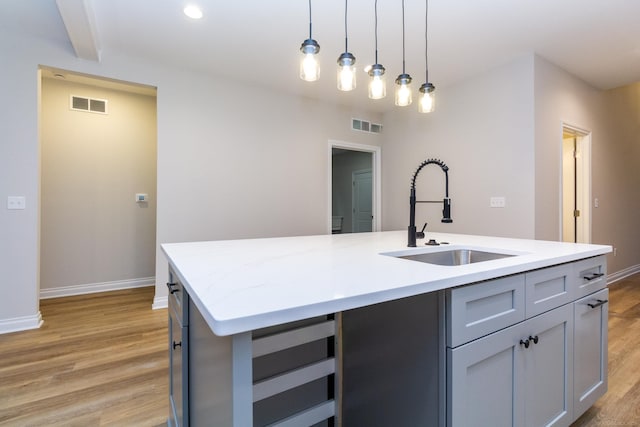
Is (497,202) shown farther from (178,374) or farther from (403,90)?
(178,374)

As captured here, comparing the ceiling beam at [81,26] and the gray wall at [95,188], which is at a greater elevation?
the ceiling beam at [81,26]

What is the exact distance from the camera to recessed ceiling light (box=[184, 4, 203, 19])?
2.44 meters

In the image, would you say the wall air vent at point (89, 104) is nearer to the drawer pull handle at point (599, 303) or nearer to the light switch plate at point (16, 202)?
the light switch plate at point (16, 202)

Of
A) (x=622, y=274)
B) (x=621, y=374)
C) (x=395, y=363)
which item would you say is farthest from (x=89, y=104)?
(x=622, y=274)

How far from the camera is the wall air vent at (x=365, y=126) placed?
4.77m

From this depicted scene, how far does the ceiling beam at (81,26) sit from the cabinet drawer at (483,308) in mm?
2954

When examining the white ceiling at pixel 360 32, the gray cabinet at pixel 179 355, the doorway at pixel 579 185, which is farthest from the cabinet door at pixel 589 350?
the doorway at pixel 579 185

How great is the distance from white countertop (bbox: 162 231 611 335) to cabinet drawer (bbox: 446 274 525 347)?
4 cm

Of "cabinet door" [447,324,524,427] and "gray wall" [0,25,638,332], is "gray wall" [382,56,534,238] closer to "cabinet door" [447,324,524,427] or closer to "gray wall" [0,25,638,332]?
"gray wall" [0,25,638,332]

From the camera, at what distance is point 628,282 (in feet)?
14.1

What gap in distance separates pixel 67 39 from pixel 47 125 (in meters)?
1.37

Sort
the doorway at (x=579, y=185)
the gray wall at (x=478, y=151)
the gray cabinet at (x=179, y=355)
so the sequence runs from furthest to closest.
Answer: the doorway at (x=579, y=185) → the gray wall at (x=478, y=151) → the gray cabinet at (x=179, y=355)

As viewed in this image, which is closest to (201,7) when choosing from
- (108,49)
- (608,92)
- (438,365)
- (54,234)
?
(108,49)

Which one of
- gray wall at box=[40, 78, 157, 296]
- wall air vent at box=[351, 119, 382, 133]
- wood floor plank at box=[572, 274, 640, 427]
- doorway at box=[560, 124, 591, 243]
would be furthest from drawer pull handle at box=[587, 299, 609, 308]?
gray wall at box=[40, 78, 157, 296]
